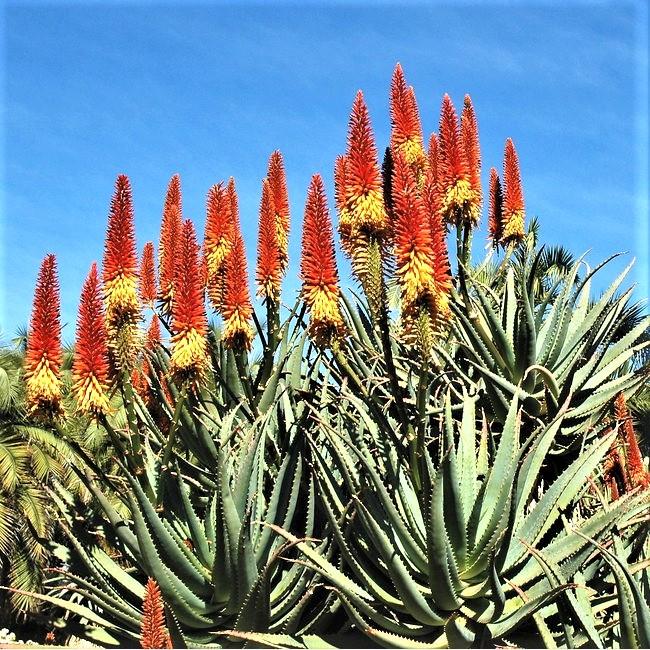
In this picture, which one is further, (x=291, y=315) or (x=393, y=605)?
(x=291, y=315)

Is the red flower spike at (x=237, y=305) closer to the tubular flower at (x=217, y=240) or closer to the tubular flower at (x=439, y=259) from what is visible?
the tubular flower at (x=217, y=240)

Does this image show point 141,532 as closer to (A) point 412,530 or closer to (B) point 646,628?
(A) point 412,530

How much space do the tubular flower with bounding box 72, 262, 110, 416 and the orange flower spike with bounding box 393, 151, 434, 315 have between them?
1.72m

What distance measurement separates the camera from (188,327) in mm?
4801

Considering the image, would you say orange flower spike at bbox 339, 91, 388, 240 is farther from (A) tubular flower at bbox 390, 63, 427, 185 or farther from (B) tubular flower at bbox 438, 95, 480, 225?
(B) tubular flower at bbox 438, 95, 480, 225

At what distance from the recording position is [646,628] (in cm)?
374

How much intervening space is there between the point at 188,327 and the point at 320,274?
0.82 m

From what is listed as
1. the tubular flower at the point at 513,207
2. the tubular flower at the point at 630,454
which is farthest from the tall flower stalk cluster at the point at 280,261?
the tubular flower at the point at 630,454

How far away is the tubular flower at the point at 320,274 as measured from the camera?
4.46 m

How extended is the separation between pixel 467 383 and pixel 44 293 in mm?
2557

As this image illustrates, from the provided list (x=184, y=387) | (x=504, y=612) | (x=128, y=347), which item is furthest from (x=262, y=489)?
(x=504, y=612)

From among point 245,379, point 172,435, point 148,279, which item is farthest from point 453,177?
point 172,435

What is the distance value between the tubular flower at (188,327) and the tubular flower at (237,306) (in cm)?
24

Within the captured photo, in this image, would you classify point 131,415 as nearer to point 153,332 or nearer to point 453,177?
point 153,332
